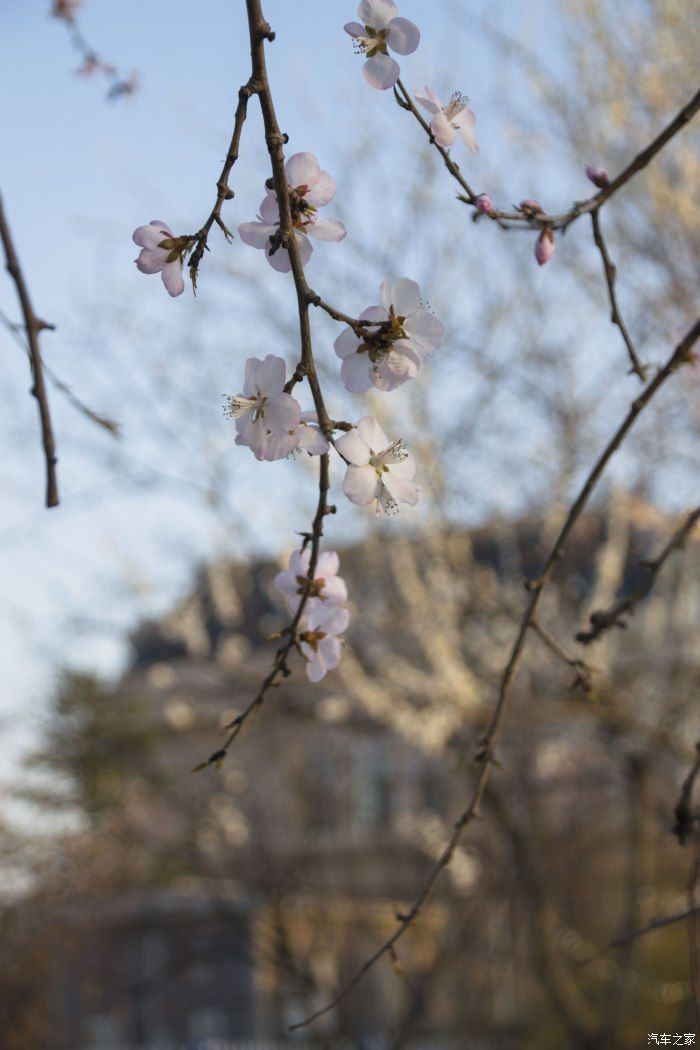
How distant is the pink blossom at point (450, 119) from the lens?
98 centimetres

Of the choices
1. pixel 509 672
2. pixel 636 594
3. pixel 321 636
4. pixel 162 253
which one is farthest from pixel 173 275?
pixel 636 594

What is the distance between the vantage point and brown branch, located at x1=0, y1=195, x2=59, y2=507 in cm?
82

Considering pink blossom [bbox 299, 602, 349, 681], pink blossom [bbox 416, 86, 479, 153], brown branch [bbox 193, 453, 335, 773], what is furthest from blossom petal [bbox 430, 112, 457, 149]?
pink blossom [bbox 299, 602, 349, 681]

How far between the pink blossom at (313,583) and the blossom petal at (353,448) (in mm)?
140

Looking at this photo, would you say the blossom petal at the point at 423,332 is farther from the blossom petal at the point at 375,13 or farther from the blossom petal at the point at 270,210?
the blossom petal at the point at 375,13

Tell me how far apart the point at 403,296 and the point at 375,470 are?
0.14 m

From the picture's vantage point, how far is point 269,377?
0.89 m

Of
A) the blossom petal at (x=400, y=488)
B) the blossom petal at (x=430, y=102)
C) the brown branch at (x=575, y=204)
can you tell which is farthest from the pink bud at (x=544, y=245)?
the blossom petal at (x=400, y=488)

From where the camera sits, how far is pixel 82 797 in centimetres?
820

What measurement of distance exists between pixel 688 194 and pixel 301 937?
513 cm

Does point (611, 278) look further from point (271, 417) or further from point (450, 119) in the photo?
point (271, 417)

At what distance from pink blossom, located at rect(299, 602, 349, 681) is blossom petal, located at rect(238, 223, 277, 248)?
323 mm

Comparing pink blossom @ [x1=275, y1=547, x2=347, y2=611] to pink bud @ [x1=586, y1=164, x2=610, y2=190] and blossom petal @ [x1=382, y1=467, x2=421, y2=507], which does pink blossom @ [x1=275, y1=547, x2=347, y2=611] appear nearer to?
blossom petal @ [x1=382, y1=467, x2=421, y2=507]

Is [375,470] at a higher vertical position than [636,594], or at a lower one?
lower
